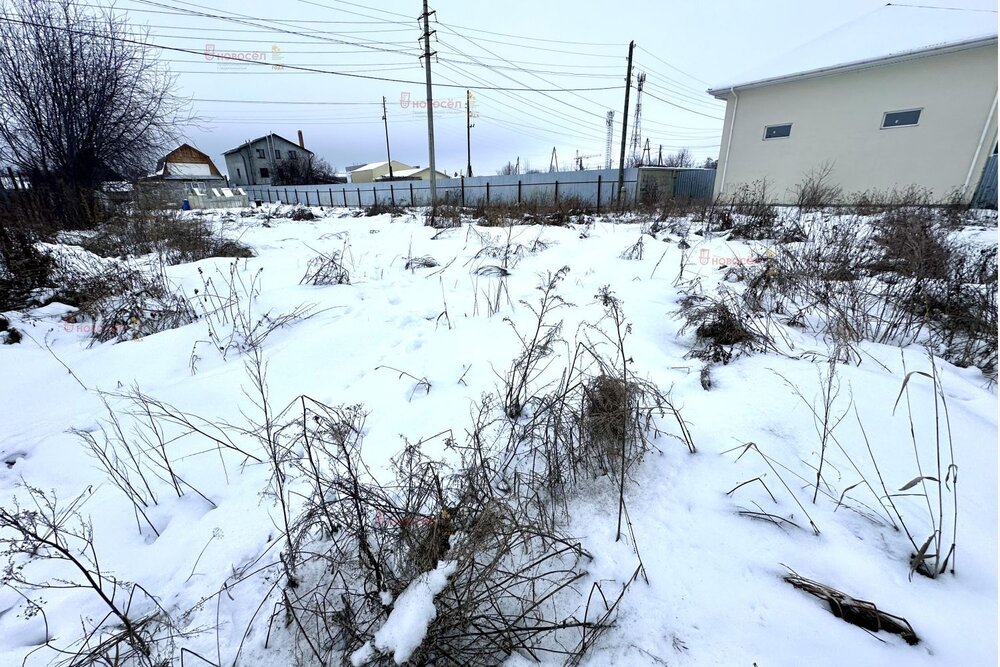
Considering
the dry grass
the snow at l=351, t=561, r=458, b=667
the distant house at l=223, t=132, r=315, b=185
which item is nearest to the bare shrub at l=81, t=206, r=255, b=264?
the snow at l=351, t=561, r=458, b=667

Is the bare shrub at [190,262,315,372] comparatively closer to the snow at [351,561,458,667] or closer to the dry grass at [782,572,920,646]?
the snow at [351,561,458,667]

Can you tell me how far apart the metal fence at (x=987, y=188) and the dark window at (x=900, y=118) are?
69.8 inches

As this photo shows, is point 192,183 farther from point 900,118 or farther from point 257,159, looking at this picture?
point 900,118

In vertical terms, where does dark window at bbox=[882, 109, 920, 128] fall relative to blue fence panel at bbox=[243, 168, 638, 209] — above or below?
above

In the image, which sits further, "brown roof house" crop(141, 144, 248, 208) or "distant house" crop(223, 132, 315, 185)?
"distant house" crop(223, 132, 315, 185)

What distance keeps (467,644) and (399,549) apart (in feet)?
0.90

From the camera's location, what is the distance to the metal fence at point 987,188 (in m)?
8.96

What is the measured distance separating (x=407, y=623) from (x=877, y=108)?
14874mm

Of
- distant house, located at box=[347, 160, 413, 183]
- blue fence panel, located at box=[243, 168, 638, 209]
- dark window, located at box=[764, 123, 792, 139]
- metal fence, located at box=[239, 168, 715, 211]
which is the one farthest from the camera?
distant house, located at box=[347, 160, 413, 183]

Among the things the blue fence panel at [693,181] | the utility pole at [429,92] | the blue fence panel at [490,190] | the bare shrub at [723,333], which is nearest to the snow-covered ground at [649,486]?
the bare shrub at [723,333]

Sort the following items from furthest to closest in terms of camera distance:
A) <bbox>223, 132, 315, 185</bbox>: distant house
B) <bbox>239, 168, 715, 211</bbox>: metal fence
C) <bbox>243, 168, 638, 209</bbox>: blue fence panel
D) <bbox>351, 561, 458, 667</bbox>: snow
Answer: <bbox>223, 132, 315, 185</bbox>: distant house
<bbox>239, 168, 715, 211</bbox>: metal fence
<bbox>243, 168, 638, 209</bbox>: blue fence panel
<bbox>351, 561, 458, 667</bbox>: snow

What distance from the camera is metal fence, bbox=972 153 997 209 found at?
8.96m

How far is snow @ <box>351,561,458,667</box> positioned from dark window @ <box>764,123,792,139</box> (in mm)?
14963

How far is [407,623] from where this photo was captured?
793 mm
